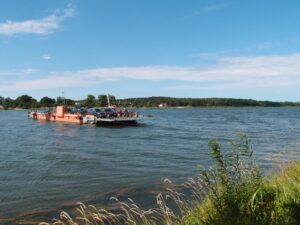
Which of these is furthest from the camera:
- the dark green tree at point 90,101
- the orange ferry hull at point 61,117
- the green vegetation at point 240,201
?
the dark green tree at point 90,101

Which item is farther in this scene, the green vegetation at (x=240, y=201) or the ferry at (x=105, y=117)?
the ferry at (x=105, y=117)

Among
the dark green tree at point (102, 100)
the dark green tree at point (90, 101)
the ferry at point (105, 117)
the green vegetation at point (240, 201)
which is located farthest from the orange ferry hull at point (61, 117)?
the dark green tree at point (90, 101)

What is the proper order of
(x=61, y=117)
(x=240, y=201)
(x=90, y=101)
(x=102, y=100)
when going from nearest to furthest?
(x=240, y=201), (x=61, y=117), (x=102, y=100), (x=90, y=101)

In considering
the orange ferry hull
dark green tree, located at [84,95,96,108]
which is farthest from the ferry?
dark green tree, located at [84,95,96,108]

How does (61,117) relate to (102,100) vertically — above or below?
below

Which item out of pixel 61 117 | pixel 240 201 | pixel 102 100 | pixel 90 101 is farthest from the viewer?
pixel 90 101

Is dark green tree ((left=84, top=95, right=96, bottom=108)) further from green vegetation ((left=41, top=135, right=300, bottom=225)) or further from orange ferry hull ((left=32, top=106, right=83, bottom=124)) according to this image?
green vegetation ((left=41, top=135, right=300, bottom=225))

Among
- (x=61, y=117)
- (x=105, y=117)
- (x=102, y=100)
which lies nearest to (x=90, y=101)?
(x=102, y=100)

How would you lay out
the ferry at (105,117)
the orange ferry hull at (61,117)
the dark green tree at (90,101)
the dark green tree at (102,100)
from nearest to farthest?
the ferry at (105,117), the orange ferry hull at (61,117), the dark green tree at (102,100), the dark green tree at (90,101)

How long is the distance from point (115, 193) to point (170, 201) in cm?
277

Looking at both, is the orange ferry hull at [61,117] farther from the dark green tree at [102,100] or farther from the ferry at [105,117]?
the dark green tree at [102,100]

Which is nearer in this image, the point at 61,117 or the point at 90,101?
the point at 61,117

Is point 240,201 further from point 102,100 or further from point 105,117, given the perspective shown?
point 102,100

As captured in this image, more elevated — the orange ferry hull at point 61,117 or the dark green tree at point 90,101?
the dark green tree at point 90,101
